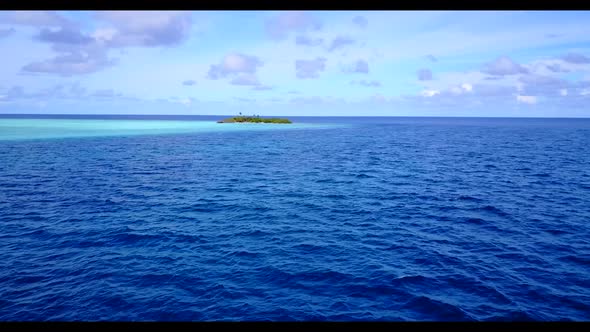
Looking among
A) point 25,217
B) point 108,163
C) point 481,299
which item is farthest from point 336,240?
point 108,163

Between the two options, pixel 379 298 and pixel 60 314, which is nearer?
pixel 60 314

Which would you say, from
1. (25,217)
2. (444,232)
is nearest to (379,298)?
(444,232)

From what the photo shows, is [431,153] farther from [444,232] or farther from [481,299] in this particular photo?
[481,299]

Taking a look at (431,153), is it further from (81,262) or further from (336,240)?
(81,262)

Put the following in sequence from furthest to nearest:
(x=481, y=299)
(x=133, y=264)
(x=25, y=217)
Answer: (x=25, y=217) < (x=133, y=264) < (x=481, y=299)
